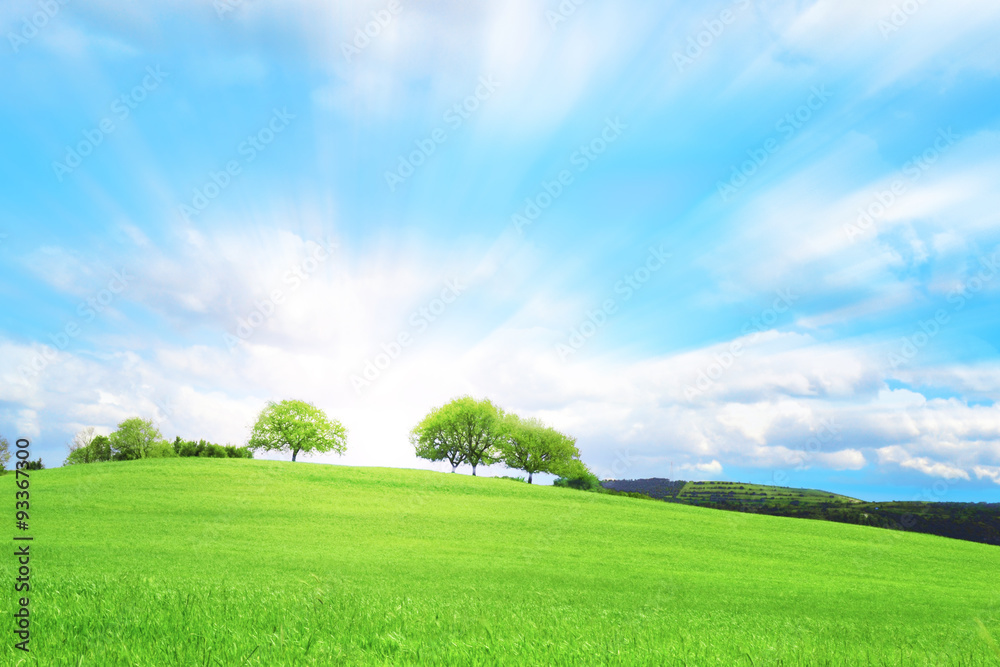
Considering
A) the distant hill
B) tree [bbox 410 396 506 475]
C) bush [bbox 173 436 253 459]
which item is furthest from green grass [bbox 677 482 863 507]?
bush [bbox 173 436 253 459]

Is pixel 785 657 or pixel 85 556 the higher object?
pixel 785 657

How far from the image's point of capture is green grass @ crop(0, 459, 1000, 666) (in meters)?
5.79

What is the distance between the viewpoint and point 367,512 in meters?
32.3

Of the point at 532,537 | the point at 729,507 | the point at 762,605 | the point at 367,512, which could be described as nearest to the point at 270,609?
the point at 762,605

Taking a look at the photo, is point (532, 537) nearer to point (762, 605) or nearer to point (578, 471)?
point (762, 605)

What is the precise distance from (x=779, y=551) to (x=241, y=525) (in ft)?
90.4

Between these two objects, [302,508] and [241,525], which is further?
[302,508]

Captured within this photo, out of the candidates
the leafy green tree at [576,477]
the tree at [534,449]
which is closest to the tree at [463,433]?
the tree at [534,449]

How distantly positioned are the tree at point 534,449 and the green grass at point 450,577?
30.0 meters

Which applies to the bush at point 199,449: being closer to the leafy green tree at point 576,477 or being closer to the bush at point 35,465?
the bush at point 35,465

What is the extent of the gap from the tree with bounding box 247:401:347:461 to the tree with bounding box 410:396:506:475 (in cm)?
1356

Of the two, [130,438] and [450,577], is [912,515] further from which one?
[130,438]

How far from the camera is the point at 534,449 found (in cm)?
8106

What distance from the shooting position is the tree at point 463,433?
259ft
